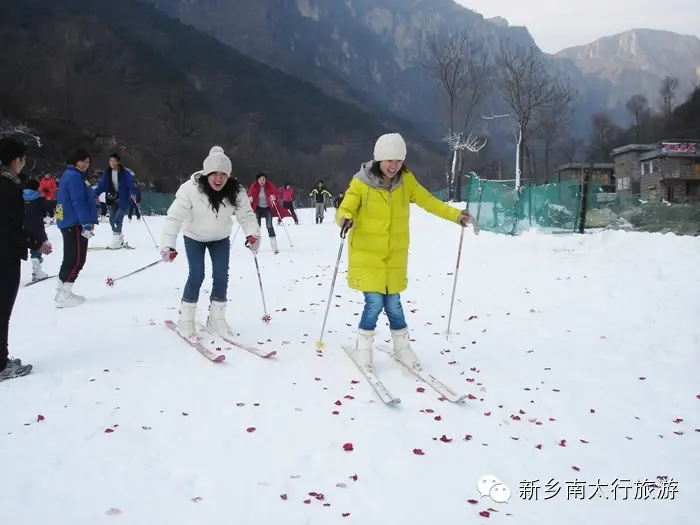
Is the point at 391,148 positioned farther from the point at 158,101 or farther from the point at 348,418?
the point at 158,101

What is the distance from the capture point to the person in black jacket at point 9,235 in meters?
4.62

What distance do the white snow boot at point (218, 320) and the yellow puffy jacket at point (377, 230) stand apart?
1921 mm

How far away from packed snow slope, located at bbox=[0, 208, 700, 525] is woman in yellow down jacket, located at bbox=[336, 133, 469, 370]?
27.1 inches

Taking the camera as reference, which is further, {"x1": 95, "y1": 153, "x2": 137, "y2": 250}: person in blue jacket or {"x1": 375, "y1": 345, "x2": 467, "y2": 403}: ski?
{"x1": 95, "y1": 153, "x2": 137, "y2": 250}: person in blue jacket

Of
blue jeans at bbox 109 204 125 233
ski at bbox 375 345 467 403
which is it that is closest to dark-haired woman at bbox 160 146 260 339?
ski at bbox 375 345 467 403

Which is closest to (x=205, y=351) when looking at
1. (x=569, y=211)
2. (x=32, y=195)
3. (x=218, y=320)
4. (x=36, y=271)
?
(x=218, y=320)

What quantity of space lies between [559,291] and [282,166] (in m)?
75.0

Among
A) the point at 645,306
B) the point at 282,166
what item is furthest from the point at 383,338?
the point at 282,166

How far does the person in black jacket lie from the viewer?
4621mm

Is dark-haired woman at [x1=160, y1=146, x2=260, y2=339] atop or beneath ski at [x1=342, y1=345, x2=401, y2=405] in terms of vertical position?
atop

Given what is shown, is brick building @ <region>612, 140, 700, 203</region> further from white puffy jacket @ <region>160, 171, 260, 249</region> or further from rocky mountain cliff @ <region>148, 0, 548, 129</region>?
rocky mountain cliff @ <region>148, 0, 548, 129</region>

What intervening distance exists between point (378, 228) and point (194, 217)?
2101 millimetres

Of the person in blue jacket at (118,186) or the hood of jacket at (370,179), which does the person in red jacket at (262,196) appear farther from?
the hood of jacket at (370,179)

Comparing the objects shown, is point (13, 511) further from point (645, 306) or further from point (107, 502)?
point (645, 306)
